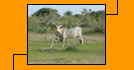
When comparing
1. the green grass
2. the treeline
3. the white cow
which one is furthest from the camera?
the treeline

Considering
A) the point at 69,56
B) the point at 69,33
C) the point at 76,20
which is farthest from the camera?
the point at 76,20

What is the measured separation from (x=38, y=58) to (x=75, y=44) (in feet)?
8.04

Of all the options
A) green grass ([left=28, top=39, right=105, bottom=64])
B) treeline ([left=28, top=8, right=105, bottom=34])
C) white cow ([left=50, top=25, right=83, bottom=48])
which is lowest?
green grass ([left=28, top=39, right=105, bottom=64])

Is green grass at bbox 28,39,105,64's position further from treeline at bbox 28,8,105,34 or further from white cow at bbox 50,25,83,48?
treeline at bbox 28,8,105,34

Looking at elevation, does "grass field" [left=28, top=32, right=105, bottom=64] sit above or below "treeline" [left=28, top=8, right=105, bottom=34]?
below

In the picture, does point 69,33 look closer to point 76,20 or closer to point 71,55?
point 71,55

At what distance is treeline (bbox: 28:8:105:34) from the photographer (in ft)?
38.1

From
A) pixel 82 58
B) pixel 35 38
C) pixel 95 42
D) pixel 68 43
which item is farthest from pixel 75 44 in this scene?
pixel 35 38

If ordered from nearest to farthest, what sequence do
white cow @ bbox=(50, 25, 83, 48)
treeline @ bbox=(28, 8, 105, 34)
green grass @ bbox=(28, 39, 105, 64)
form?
green grass @ bbox=(28, 39, 105, 64), white cow @ bbox=(50, 25, 83, 48), treeline @ bbox=(28, 8, 105, 34)

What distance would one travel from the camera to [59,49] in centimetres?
1141

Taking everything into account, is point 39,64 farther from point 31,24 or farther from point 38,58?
point 31,24

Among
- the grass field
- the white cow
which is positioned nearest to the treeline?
the white cow

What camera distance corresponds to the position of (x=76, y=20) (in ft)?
41.8

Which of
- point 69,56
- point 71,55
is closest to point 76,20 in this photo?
point 71,55
